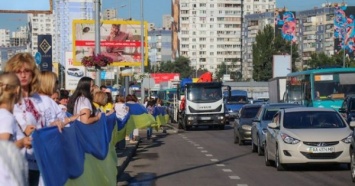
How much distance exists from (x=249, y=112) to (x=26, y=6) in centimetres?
1744

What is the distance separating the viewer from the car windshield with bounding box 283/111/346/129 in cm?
2209

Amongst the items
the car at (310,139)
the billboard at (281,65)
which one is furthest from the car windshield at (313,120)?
the billboard at (281,65)

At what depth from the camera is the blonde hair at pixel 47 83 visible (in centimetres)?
980

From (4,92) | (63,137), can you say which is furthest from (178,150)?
(4,92)

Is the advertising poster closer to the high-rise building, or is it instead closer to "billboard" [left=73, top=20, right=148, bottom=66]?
"billboard" [left=73, top=20, right=148, bottom=66]

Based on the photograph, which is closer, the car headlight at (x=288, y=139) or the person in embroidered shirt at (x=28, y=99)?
the person in embroidered shirt at (x=28, y=99)

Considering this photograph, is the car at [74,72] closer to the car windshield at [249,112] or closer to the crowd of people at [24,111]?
the car windshield at [249,112]

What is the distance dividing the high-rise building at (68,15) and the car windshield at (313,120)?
61.7 m

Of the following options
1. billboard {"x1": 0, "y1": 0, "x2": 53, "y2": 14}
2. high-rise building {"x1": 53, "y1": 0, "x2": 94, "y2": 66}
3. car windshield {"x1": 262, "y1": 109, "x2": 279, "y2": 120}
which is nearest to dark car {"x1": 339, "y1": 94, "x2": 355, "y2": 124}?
car windshield {"x1": 262, "y1": 109, "x2": 279, "y2": 120}

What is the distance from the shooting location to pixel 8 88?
300 inches

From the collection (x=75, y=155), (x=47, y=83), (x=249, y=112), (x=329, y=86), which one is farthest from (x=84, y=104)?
(x=329, y=86)

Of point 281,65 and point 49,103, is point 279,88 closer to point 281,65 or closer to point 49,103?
point 281,65

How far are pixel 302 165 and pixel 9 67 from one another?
48.9ft

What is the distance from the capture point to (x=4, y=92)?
763 cm
